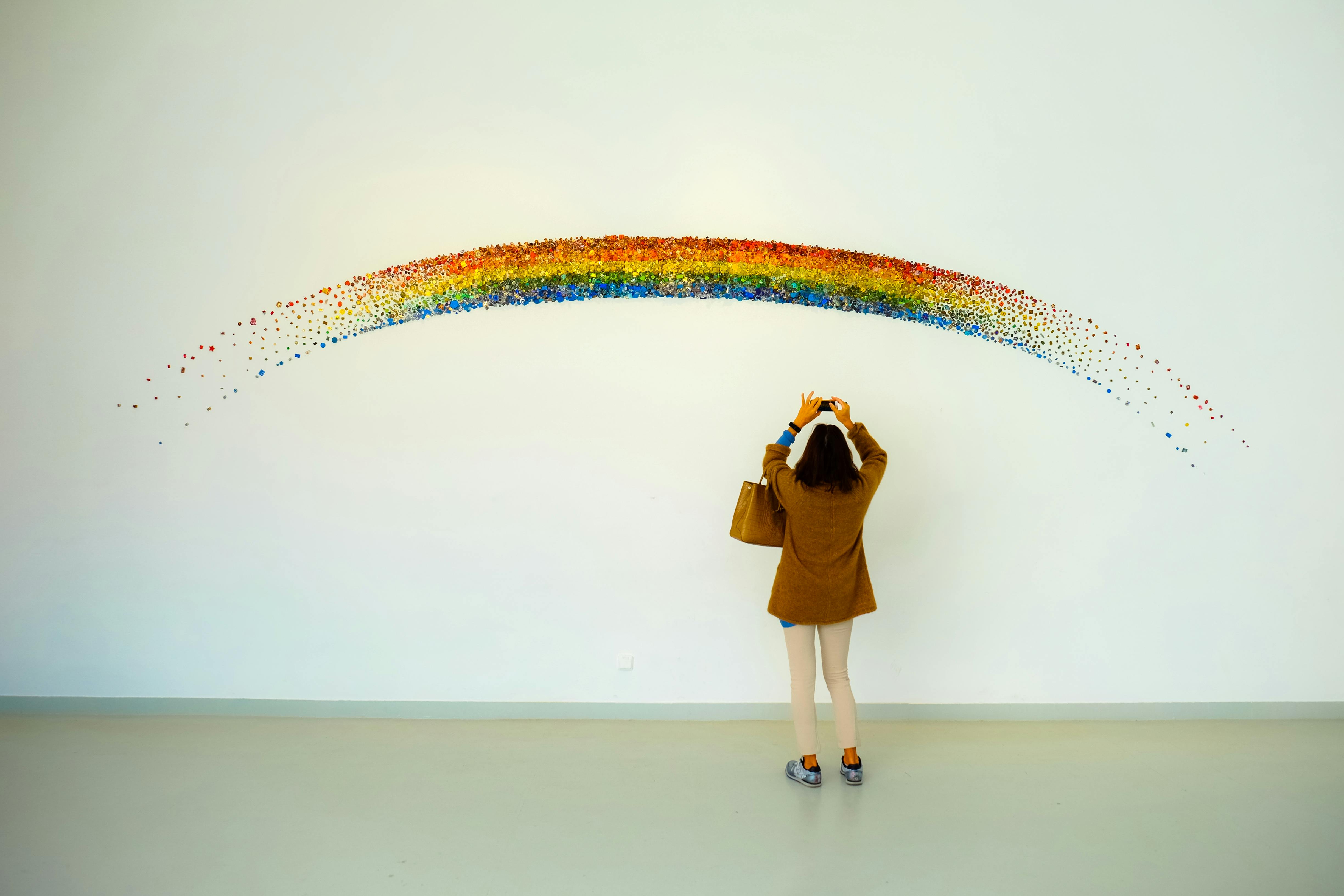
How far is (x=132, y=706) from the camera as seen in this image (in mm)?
3297

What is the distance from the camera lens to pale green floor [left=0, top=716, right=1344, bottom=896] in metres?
2.19

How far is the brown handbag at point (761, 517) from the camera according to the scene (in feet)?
9.13

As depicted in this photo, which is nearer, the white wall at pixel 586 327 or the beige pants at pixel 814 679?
the beige pants at pixel 814 679

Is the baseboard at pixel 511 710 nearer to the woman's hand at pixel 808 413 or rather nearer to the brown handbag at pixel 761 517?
the brown handbag at pixel 761 517

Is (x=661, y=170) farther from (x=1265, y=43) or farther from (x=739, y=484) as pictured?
(x=1265, y=43)

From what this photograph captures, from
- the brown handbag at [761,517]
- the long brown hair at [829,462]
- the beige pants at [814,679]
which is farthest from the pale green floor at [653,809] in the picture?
the long brown hair at [829,462]

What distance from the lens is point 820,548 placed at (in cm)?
264

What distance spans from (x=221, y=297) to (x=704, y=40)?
2.28 m

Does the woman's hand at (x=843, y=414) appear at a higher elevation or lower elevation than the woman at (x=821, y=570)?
higher

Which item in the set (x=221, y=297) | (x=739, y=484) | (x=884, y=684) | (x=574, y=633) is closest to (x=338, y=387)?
(x=221, y=297)

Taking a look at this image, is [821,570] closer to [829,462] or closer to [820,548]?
[820,548]

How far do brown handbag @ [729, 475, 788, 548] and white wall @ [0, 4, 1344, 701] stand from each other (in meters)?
0.45

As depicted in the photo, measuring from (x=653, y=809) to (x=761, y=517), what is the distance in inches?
40.8

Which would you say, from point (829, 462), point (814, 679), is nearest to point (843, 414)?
point (829, 462)
